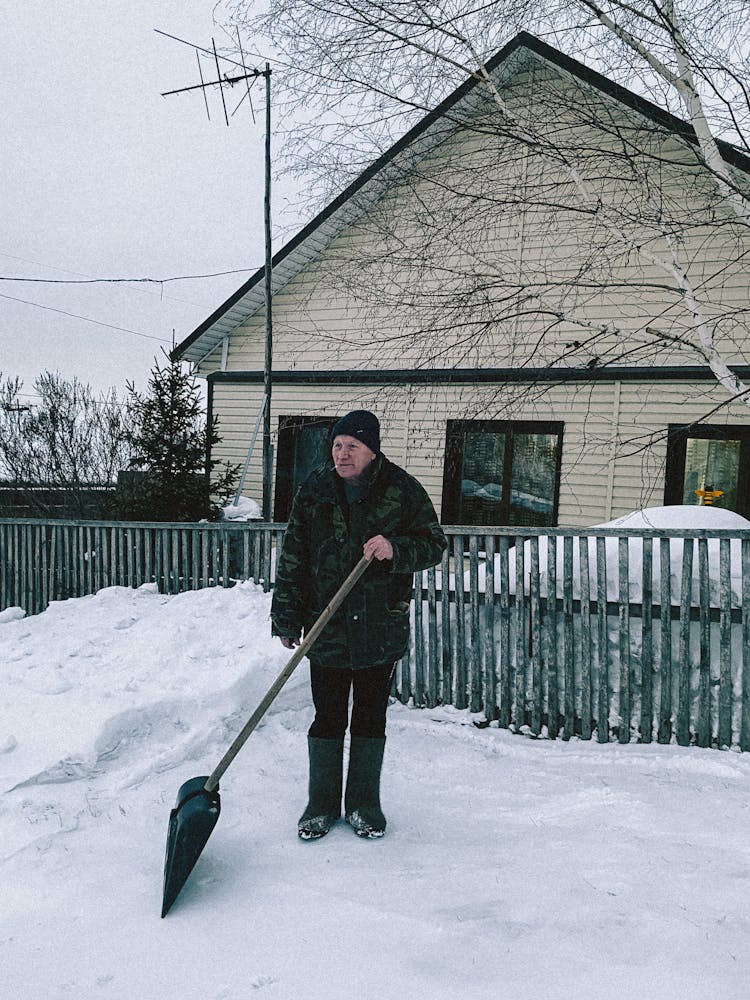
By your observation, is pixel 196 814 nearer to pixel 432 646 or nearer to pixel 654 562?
pixel 432 646

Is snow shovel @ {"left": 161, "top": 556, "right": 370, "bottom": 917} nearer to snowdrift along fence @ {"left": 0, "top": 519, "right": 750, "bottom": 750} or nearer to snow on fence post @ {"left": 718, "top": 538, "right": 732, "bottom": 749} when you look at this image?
snowdrift along fence @ {"left": 0, "top": 519, "right": 750, "bottom": 750}

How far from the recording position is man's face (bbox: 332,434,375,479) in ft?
9.59

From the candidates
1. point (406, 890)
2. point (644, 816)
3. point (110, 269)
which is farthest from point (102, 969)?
point (110, 269)

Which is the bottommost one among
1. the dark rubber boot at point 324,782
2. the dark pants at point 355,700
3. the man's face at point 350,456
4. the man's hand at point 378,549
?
the dark rubber boot at point 324,782

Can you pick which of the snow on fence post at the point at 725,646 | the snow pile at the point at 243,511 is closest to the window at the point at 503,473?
the snow pile at the point at 243,511

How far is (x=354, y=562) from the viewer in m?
2.99

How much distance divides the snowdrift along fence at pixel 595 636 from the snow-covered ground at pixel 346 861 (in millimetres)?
218

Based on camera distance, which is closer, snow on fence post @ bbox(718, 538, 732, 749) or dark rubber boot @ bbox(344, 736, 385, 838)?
dark rubber boot @ bbox(344, 736, 385, 838)

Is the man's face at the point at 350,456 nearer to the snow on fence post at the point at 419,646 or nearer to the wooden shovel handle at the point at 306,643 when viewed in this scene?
the wooden shovel handle at the point at 306,643

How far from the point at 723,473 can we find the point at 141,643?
7.54 m

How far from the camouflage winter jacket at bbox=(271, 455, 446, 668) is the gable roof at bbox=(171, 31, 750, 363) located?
4042mm

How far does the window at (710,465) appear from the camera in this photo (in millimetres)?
8578

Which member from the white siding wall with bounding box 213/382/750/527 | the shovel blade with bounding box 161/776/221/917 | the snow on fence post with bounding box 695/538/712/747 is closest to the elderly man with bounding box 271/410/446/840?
the shovel blade with bounding box 161/776/221/917

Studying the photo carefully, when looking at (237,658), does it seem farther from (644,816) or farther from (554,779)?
(644,816)
